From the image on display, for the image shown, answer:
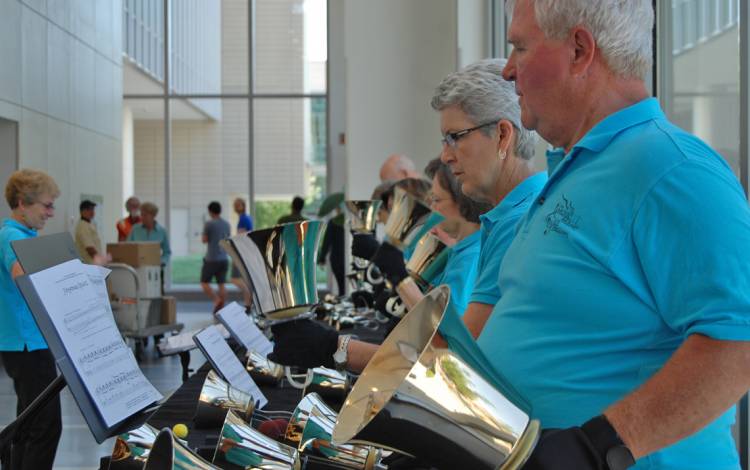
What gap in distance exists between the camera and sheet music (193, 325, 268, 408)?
7.61 ft

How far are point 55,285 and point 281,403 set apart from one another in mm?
853

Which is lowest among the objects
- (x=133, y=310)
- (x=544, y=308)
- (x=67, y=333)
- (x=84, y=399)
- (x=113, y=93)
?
(x=133, y=310)

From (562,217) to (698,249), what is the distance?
0.20 meters

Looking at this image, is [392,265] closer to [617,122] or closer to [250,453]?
[250,453]

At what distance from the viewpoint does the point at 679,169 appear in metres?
0.99

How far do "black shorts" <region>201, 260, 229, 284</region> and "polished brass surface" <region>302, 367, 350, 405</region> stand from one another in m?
8.86

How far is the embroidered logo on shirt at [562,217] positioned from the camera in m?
1.09

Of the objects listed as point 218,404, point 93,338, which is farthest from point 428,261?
point 93,338

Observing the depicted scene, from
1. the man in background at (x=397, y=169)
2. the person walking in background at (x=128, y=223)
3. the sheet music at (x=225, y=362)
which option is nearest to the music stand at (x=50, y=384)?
the sheet music at (x=225, y=362)

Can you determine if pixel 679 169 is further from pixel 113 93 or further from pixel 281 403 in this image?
pixel 113 93

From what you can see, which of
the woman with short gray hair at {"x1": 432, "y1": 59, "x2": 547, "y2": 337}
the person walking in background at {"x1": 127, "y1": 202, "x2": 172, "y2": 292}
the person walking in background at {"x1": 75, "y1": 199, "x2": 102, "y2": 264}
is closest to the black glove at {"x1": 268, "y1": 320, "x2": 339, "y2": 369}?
the woman with short gray hair at {"x1": 432, "y1": 59, "x2": 547, "y2": 337}

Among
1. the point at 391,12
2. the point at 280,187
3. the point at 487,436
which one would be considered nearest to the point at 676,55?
the point at 487,436

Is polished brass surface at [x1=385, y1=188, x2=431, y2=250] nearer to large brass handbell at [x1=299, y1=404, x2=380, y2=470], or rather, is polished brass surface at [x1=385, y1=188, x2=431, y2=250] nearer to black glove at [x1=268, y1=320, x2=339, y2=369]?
black glove at [x1=268, y1=320, x2=339, y2=369]

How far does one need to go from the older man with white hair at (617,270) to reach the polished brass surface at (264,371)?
1.54 m
